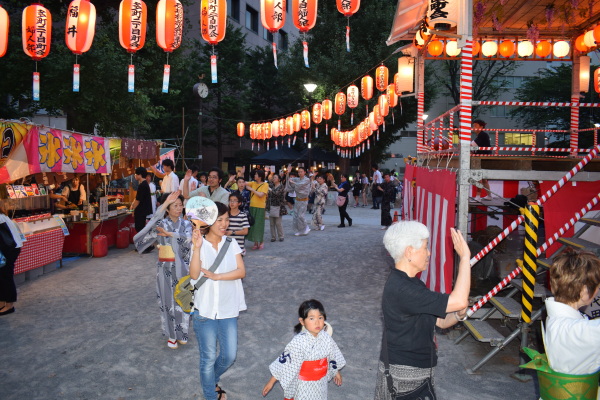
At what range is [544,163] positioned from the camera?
6945mm

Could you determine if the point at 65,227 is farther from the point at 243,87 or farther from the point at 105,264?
the point at 243,87

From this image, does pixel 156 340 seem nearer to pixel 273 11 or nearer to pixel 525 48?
pixel 273 11

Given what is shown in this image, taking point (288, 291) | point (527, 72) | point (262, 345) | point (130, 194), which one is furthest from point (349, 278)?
point (527, 72)

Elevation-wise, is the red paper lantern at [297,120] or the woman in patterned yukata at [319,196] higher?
the red paper lantern at [297,120]

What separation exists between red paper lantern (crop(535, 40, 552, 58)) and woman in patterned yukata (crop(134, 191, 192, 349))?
28.9 ft

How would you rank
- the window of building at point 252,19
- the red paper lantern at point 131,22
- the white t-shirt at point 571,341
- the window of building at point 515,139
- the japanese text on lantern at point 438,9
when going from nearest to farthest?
the white t-shirt at point 571,341 < the japanese text on lantern at point 438,9 < the red paper lantern at point 131,22 < the window of building at point 252,19 < the window of building at point 515,139

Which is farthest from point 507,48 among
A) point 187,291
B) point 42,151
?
point 42,151

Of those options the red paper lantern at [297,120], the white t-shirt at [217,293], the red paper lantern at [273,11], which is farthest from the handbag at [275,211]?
the red paper lantern at [297,120]

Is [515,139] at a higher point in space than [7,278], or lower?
higher

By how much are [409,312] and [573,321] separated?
945mm

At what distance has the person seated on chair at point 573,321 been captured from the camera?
2.55 m

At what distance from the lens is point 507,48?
33.7ft

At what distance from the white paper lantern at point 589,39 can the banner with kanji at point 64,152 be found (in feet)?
35.6

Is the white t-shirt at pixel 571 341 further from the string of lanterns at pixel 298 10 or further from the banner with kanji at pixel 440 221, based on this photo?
the string of lanterns at pixel 298 10
